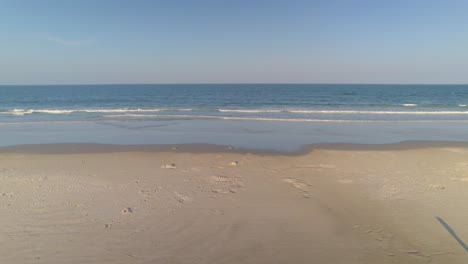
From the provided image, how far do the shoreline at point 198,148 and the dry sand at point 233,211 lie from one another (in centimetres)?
158

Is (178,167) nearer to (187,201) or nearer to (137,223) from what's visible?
(187,201)

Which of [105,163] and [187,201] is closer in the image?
[187,201]

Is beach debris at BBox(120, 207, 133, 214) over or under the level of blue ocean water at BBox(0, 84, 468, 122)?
under

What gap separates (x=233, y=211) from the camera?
16.5 ft

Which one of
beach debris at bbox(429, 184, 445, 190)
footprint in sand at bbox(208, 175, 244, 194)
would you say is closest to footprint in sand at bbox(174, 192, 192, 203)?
footprint in sand at bbox(208, 175, 244, 194)

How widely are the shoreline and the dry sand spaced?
1576 mm

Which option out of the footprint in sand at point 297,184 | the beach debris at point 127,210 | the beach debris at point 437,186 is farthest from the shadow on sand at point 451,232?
the beach debris at point 127,210

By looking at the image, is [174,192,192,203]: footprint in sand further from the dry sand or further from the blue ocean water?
→ the blue ocean water

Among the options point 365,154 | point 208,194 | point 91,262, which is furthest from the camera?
point 365,154

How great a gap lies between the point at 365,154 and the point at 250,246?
7.63m

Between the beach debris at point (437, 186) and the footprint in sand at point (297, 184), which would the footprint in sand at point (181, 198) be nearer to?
the footprint in sand at point (297, 184)

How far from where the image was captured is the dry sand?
382 cm

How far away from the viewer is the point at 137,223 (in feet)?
15.0

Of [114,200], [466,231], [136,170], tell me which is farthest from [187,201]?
[466,231]
